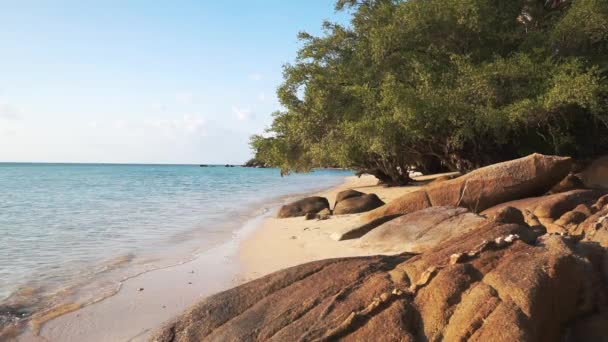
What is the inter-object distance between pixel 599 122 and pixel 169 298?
19530 millimetres

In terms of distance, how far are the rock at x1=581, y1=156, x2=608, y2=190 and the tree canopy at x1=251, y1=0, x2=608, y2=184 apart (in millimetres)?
1276

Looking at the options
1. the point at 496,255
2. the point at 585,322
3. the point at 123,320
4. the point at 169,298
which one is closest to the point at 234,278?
the point at 169,298

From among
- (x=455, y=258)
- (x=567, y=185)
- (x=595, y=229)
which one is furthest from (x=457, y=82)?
(x=455, y=258)

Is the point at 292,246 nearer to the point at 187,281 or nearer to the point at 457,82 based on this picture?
the point at 187,281

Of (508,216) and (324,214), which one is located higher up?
(508,216)

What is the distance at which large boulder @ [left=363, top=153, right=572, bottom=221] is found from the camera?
12367mm

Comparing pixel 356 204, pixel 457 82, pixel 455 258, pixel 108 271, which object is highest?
pixel 457 82

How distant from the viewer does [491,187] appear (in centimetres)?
1241

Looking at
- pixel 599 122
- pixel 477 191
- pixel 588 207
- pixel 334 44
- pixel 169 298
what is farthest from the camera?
pixel 334 44

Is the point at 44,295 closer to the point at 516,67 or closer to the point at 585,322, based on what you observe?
the point at 585,322

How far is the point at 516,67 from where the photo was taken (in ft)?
57.4

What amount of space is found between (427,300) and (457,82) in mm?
15643

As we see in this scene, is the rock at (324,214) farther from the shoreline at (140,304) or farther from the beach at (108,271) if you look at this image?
the shoreline at (140,304)

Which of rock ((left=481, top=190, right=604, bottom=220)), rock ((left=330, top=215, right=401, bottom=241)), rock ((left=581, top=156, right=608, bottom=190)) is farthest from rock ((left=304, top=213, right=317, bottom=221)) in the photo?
rock ((left=581, top=156, right=608, bottom=190))
